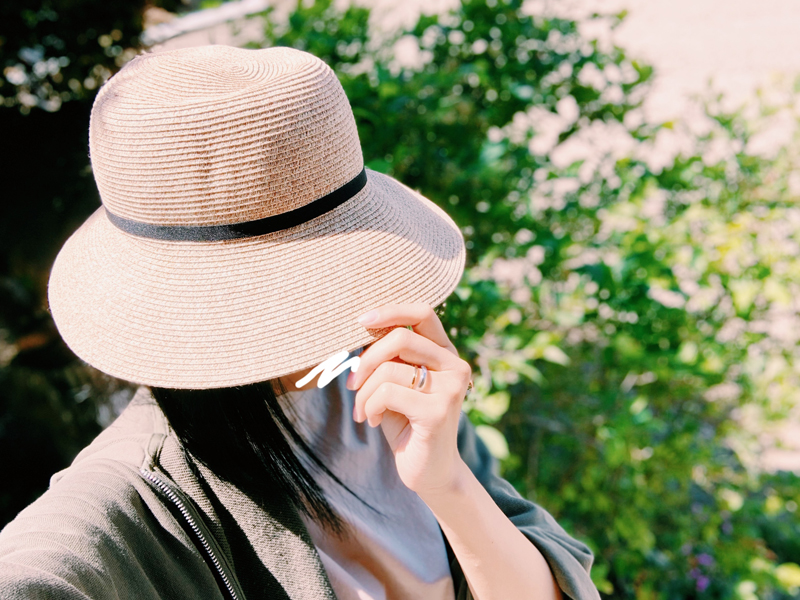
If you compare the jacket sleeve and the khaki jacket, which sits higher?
the khaki jacket

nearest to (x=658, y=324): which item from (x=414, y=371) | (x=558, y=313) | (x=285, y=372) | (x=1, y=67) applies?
(x=558, y=313)

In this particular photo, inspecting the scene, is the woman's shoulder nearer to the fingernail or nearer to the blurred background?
the fingernail

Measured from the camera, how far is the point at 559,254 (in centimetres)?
204

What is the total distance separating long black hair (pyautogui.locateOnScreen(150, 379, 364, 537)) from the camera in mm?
1029

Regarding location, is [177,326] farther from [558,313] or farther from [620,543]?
[620,543]

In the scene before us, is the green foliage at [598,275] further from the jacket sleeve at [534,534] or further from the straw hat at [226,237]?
the straw hat at [226,237]

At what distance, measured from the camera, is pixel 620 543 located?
2.61 m

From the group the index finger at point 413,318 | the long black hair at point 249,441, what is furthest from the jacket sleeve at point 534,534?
the index finger at point 413,318

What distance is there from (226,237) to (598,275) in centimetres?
144

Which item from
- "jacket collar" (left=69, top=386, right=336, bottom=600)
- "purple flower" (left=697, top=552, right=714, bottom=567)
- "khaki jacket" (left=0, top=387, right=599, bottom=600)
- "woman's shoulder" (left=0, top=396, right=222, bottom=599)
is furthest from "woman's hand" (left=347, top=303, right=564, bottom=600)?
"purple flower" (left=697, top=552, right=714, bottom=567)

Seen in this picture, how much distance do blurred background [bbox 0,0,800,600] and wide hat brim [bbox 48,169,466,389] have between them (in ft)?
2.08

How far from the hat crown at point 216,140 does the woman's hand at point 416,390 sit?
11.4 inches

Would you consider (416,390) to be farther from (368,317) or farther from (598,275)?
(598,275)

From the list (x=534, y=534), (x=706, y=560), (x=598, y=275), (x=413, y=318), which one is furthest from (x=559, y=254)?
(x=706, y=560)
